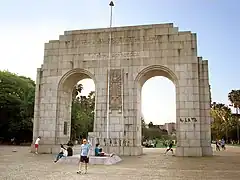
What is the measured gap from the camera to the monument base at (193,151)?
2127cm

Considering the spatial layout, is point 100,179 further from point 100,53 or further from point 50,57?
point 50,57

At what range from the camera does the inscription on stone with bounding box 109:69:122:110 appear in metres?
23.2

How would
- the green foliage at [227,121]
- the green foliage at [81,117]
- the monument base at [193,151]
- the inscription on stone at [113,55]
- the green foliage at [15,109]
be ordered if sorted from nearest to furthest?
1. the monument base at [193,151]
2. the inscription on stone at [113,55]
3. the green foliage at [15,109]
4. the green foliage at [81,117]
5. the green foliage at [227,121]

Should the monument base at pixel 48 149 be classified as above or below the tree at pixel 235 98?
below

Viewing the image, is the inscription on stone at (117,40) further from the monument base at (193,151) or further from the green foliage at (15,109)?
the green foliage at (15,109)

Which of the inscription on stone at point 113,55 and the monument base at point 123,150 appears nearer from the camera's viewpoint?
the monument base at point 123,150

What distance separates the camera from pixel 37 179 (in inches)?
382

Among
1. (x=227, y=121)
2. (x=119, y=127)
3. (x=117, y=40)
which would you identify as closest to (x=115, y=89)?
(x=119, y=127)

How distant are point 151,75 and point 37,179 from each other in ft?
54.6

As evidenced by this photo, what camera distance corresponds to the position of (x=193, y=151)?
21344 millimetres

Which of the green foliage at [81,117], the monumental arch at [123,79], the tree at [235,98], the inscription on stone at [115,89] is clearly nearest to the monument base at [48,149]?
the monumental arch at [123,79]

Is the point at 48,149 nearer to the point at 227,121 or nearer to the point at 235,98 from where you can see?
the point at 235,98

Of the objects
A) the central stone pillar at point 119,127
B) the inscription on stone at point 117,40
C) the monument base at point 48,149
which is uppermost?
the inscription on stone at point 117,40

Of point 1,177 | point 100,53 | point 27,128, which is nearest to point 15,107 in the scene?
point 27,128
